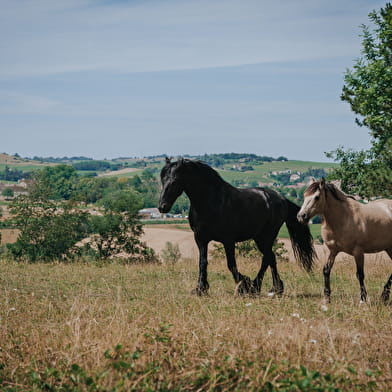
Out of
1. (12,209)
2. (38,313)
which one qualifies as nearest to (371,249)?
(38,313)

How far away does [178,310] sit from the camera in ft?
23.8

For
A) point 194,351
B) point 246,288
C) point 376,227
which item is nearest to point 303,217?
point 376,227

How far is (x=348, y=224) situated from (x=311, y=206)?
0.76 meters

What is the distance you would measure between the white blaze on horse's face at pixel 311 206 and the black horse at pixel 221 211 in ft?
4.32

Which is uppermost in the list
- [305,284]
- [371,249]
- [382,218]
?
[382,218]

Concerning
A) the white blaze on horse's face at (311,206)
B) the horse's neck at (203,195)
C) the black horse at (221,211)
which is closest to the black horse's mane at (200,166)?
the black horse at (221,211)

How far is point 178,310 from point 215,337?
1717 millimetres

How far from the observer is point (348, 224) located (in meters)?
8.41

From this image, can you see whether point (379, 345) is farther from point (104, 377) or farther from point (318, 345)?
point (104, 377)

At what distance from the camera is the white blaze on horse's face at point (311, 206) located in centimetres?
812

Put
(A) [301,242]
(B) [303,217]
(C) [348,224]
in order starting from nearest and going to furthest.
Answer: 1. (B) [303,217]
2. (C) [348,224]
3. (A) [301,242]

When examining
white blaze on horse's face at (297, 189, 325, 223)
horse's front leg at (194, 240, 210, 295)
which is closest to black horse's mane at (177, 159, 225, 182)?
horse's front leg at (194, 240, 210, 295)

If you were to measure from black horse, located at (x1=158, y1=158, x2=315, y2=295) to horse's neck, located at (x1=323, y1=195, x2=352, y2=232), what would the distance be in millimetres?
1415

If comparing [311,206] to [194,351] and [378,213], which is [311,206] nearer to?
[378,213]
